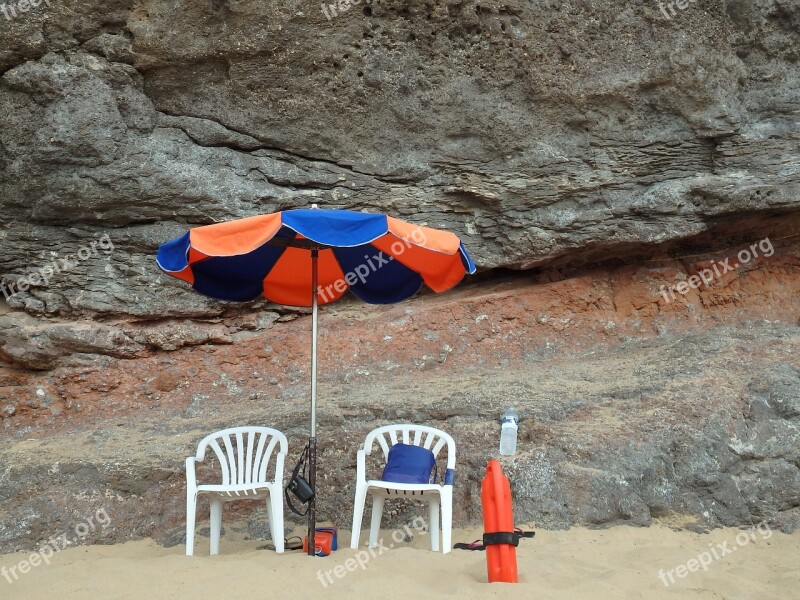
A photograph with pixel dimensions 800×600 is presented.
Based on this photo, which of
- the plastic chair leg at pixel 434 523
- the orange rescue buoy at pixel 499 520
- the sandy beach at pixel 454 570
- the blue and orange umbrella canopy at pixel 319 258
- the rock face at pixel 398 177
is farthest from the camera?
the rock face at pixel 398 177

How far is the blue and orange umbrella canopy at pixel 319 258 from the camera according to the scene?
4473 mm

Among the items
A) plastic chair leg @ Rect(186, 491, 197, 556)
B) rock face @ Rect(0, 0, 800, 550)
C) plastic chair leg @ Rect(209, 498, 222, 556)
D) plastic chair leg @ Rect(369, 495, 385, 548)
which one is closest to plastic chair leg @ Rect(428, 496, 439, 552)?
plastic chair leg @ Rect(369, 495, 385, 548)

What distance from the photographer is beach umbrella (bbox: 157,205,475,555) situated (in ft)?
14.7

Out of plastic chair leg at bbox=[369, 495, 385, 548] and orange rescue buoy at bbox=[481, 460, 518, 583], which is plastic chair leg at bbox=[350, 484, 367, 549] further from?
orange rescue buoy at bbox=[481, 460, 518, 583]

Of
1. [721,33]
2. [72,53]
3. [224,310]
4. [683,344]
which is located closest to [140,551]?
[224,310]

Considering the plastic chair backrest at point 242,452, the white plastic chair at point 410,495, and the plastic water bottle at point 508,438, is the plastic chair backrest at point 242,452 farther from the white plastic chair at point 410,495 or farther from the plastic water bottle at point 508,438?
the plastic water bottle at point 508,438

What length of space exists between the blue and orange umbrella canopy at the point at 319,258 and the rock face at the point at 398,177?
4.35 ft

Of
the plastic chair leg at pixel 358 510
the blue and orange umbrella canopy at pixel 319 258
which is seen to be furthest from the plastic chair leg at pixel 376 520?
the blue and orange umbrella canopy at pixel 319 258

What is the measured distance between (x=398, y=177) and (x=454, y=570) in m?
4.26

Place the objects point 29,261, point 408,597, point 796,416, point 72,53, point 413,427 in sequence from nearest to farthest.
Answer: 1. point 408,597
2. point 413,427
3. point 796,416
4. point 72,53
5. point 29,261

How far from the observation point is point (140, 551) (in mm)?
5492

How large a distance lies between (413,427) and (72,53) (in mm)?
4504

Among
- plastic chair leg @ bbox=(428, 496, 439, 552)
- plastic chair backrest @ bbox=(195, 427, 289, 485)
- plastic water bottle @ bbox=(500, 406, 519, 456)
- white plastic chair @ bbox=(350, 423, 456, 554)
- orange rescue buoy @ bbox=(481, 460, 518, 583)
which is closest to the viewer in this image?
orange rescue buoy @ bbox=(481, 460, 518, 583)

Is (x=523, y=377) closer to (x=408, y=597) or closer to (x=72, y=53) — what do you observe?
(x=408, y=597)
